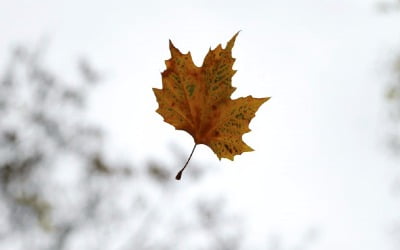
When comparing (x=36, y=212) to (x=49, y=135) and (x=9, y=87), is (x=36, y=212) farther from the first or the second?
(x=9, y=87)

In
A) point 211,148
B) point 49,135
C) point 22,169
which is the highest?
point 49,135

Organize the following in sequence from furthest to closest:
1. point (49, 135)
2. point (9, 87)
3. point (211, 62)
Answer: point (49, 135), point (9, 87), point (211, 62)

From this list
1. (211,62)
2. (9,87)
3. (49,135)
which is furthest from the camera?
(49,135)

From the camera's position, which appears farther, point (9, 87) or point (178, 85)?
point (9, 87)

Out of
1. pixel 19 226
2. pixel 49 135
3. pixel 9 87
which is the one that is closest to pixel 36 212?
pixel 19 226

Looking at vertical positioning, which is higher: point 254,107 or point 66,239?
point 66,239
